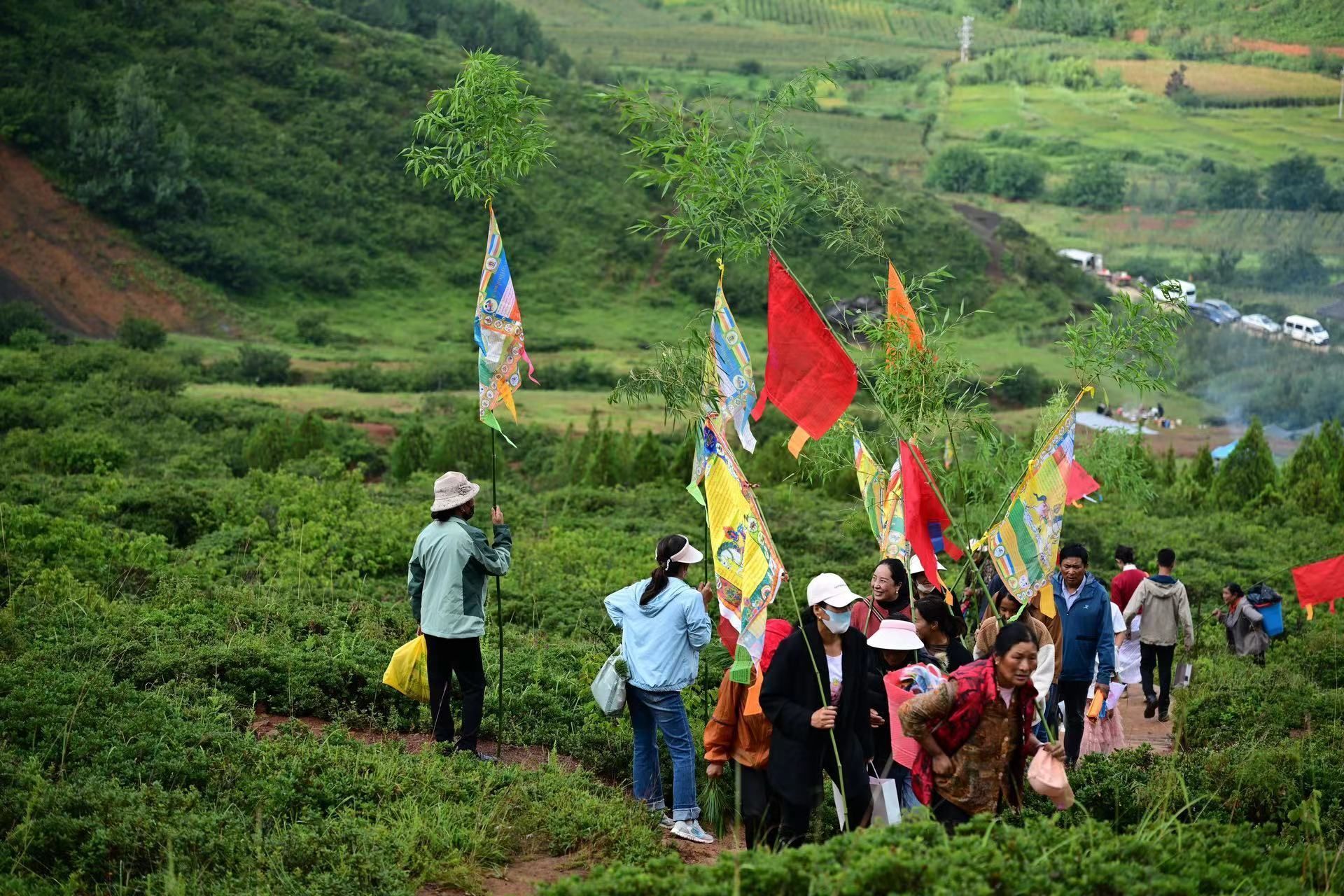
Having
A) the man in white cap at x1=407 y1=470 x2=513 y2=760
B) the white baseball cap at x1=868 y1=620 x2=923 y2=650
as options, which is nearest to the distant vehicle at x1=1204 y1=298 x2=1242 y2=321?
the man in white cap at x1=407 y1=470 x2=513 y2=760

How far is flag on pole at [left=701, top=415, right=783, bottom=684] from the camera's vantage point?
22.0ft

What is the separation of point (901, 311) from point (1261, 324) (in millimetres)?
48241

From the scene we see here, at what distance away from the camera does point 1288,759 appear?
7602mm

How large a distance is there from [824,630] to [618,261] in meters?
49.9

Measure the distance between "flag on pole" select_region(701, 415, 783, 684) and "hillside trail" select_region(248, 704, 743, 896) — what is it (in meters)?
1.03

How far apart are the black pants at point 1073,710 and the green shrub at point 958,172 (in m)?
76.7

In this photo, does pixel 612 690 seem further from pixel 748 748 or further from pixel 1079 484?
pixel 1079 484

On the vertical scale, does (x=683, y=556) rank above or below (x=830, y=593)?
below

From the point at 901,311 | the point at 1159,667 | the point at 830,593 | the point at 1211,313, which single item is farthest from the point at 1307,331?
the point at 830,593

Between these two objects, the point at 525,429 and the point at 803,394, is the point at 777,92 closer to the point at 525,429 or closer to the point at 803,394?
the point at 803,394

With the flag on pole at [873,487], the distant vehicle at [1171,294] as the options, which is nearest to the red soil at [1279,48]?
the distant vehicle at [1171,294]

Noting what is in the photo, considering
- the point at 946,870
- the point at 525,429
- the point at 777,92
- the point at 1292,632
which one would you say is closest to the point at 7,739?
the point at 946,870

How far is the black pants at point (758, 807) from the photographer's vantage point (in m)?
6.70

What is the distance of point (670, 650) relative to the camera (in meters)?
7.23
